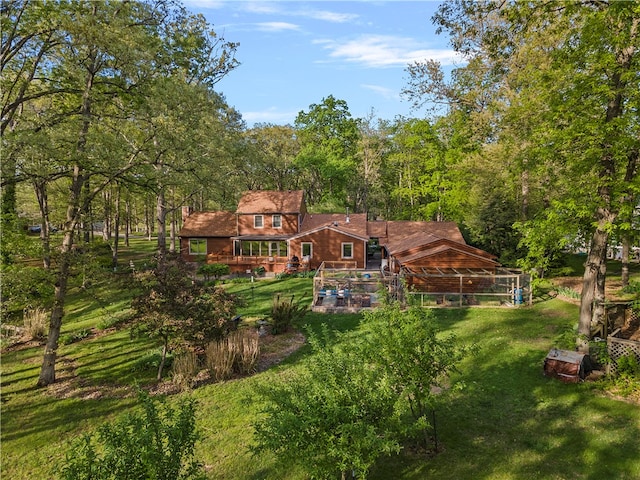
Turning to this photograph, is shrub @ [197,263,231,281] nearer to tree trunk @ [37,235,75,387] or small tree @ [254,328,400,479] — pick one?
tree trunk @ [37,235,75,387]

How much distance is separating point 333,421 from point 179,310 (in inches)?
317

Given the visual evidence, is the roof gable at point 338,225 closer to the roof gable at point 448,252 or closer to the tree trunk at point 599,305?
the roof gable at point 448,252

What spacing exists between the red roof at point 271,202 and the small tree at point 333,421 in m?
28.7

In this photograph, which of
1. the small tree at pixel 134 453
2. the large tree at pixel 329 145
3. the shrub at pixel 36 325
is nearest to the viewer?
the small tree at pixel 134 453

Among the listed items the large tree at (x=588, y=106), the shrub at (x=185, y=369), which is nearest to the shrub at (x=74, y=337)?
the shrub at (x=185, y=369)

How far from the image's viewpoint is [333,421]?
6191mm

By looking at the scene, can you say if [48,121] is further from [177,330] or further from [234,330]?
[234,330]

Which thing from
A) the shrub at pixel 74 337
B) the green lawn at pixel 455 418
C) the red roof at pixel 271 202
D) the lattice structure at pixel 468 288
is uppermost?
the red roof at pixel 271 202

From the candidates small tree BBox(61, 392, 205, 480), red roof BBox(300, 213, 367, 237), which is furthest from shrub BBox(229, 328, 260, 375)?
red roof BBox(300, 213, 367, 237)

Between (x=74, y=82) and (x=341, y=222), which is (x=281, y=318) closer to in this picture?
(x=74, y=82)

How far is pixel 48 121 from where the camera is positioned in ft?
45.8

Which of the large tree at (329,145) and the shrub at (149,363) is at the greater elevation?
the large tree at (329,145)

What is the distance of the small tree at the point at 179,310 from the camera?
1220cm

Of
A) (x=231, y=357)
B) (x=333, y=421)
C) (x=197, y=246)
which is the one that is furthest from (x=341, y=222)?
(x=333, y=421)
